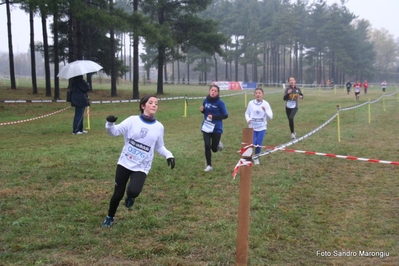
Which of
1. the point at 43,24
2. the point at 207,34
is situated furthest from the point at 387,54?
the point at 43,24

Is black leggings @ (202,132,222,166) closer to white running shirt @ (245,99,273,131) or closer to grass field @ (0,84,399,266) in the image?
grass field @ (0,84,399,266)

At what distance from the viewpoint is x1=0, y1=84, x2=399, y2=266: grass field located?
492 centimetres

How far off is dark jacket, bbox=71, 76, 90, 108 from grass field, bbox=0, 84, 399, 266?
2.23 metres

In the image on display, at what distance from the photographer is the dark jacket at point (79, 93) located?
47.6ft

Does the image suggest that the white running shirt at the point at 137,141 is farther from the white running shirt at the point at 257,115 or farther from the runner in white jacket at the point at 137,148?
the white running shirt at the point at 257,115

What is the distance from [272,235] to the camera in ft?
18.0

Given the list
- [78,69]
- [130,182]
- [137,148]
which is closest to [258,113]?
[137,148]

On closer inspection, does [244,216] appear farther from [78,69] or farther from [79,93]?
[79,93]

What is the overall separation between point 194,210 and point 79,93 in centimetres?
935

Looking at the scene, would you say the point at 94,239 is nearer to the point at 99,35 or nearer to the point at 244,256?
the point at 244,256

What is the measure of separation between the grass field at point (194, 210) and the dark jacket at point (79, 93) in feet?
7.30

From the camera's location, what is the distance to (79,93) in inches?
574

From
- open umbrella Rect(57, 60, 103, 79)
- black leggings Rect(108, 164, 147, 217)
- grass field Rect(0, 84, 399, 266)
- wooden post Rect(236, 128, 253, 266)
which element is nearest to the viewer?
wooden post Rect(236, 128, 253, 266)

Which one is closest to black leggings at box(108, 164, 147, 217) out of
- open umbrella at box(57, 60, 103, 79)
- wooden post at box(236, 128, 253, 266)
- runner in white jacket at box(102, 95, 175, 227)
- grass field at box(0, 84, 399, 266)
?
runner in white jacket at box(102, 95, 175, 227)
